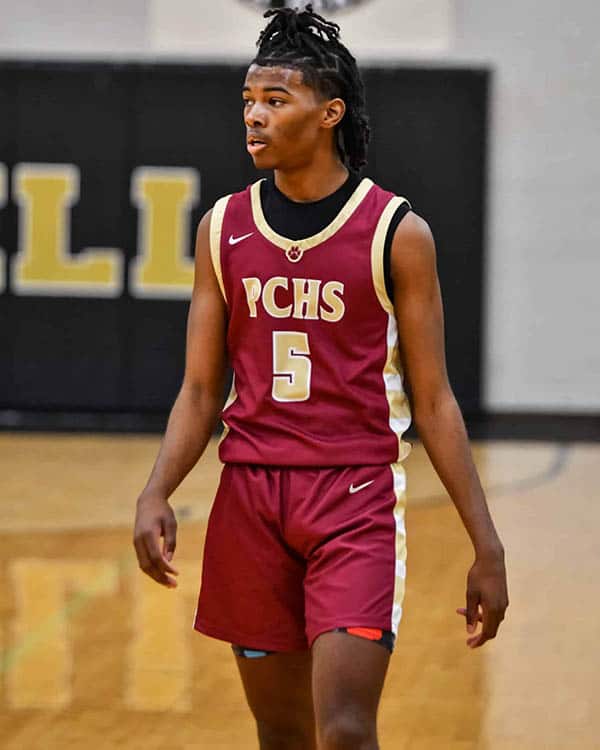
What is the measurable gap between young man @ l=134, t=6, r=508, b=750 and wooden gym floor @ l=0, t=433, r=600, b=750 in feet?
5.08

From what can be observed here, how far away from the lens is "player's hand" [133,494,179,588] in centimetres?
305

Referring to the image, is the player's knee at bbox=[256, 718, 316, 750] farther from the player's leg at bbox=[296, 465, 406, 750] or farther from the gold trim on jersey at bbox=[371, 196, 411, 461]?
the gold trim on jersey at bbox=[371, 196, 411, 461]

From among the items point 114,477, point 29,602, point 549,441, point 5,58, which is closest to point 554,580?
point 29,602

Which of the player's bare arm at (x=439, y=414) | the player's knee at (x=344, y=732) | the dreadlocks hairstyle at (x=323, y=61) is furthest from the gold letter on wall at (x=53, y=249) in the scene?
the player's knee at (x=344, y=732)

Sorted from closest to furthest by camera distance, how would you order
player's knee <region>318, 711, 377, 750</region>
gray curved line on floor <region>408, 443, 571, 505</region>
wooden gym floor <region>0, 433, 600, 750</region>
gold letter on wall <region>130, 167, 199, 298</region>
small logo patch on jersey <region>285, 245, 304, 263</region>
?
player's knee <region>318, 711, 377, 750</region>, small logo patch on jersey <region>285, 245, 304, 263</region>, wooden gym floor <region>0, 433, 600, 750</region>, gray curved line on floor <region>408, 443, 571, 505</region>, gold letter on wall <region>130, 167, 199, 298</region>

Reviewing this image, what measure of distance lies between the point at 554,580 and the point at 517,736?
8.39ft

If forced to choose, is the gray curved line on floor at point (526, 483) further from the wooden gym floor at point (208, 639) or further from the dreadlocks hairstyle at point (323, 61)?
the dreadlocks hairstyle at point (323, 61)

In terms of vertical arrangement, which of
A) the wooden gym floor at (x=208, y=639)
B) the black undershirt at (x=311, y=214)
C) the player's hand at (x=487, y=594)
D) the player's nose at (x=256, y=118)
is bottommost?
Result: the wooden gym floor at (x=208, y=639)

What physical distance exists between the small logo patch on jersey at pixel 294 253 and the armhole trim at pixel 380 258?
147 millimetres

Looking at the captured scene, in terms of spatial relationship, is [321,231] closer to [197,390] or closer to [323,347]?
[323,347]

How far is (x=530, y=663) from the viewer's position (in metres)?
5.58

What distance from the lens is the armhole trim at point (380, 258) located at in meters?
3.02

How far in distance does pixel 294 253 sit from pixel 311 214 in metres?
0.09

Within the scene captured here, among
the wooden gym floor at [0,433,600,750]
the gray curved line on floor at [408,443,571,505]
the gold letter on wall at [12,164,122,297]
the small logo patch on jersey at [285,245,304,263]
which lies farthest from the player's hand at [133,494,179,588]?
the gold letter on wall at [12,164,122,297]
